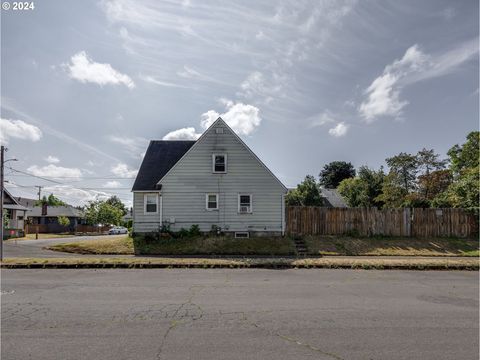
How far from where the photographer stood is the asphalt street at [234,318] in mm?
5035

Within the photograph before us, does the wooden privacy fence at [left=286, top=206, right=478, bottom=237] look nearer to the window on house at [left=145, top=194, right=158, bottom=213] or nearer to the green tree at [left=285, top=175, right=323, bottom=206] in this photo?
the window on house at [left=145, top=194, right=158, bottom=213]

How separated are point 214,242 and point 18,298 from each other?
13788 mm

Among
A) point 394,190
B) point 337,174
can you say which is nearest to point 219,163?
point 394,190

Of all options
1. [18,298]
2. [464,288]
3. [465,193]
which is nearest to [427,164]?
[465,193]

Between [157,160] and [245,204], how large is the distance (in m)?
8.07

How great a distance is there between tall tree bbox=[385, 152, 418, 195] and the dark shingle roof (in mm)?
27914

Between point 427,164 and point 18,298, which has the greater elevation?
point 427,164

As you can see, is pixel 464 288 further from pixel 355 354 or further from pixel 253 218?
pixel 253 218

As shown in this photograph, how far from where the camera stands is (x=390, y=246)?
2231 cm

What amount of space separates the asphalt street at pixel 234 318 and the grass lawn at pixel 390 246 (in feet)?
33.1

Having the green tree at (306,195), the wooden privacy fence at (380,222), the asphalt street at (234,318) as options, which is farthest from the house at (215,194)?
the green tree at (306,195)

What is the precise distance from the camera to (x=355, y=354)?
16.2 ft

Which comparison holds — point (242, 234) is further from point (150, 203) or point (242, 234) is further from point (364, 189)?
point (364, 189)

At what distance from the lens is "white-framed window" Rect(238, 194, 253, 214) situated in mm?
23061
